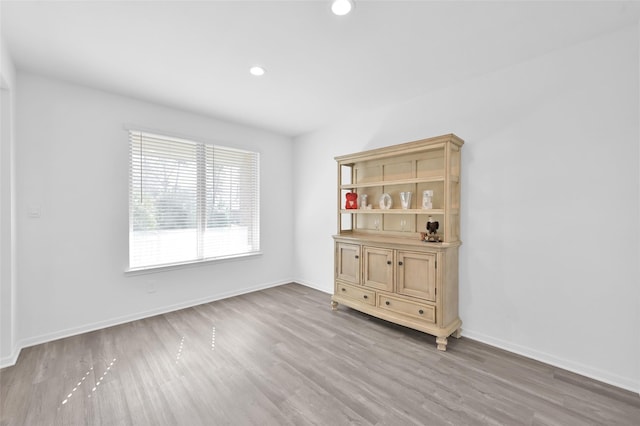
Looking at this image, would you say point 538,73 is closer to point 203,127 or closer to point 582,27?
point 582,27

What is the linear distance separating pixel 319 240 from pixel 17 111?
12.4ft

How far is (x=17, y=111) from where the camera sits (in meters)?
2.62

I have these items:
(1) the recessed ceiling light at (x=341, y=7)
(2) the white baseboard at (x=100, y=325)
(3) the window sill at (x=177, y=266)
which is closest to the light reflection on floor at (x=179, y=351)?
(2) the white baseboard at (x=100, y=325)

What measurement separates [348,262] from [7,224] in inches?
131

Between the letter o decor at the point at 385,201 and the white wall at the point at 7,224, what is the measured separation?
3645 mm

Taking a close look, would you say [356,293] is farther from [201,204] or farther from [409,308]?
[201,204]

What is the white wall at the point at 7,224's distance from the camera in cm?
227

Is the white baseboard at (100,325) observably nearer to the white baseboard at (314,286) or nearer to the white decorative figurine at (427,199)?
the white baseboard at (314,286)

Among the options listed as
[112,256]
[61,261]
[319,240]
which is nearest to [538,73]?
[319,240]

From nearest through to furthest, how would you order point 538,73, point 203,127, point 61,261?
point 538,73, point 61,261, point 203,127

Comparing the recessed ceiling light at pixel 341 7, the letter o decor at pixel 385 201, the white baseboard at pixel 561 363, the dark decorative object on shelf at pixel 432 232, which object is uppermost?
the recessed ceiling light at pixel 341 7

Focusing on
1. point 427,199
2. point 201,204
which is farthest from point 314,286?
point 427,199

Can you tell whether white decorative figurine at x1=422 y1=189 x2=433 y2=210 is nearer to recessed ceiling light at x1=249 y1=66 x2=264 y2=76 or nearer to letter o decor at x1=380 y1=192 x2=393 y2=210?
letter o decor at x1=380 y1=192 x2=393 y2=210

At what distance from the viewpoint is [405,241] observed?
2980 millimetres
